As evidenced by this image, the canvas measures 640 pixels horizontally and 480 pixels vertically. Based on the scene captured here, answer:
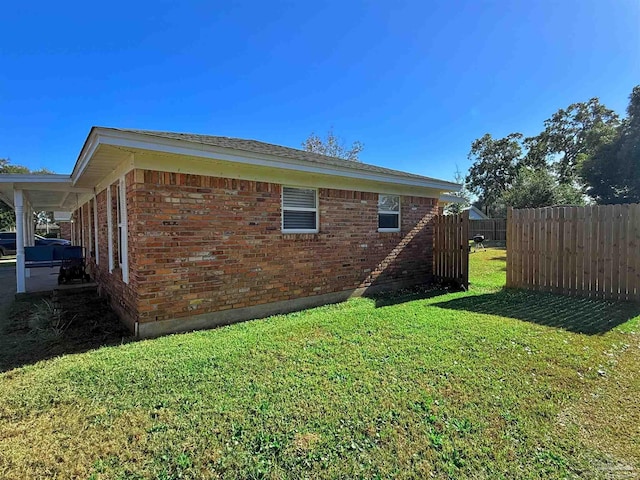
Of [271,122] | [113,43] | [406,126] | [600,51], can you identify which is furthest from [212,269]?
[271,122]

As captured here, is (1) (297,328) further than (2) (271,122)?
No

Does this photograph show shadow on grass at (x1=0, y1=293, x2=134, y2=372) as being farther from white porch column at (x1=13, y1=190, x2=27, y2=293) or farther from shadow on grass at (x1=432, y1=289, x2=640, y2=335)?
shadow on grass at (x1=432, y1=289, x2=640, y2=335)

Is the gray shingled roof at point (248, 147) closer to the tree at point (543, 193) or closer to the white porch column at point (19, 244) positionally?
the white porch column at point (19, 244)

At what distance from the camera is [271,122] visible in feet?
79.7

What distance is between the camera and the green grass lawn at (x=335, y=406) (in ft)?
7.32

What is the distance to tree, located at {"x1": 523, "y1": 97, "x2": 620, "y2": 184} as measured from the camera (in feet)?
115

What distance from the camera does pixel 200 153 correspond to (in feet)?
16.5

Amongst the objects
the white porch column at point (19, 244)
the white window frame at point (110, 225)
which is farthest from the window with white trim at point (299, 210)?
the white porch column at point (19, 244)

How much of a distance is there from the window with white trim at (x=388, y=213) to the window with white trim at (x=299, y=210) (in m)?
Result: 2.14

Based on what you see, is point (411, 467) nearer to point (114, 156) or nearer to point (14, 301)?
point (114, 156)

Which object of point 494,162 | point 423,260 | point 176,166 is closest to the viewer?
point 176,166

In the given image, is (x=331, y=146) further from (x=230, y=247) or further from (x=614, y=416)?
(x=614, y=416)

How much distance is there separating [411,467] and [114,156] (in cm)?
603

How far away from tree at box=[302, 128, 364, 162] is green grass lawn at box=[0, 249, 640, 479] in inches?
1185
